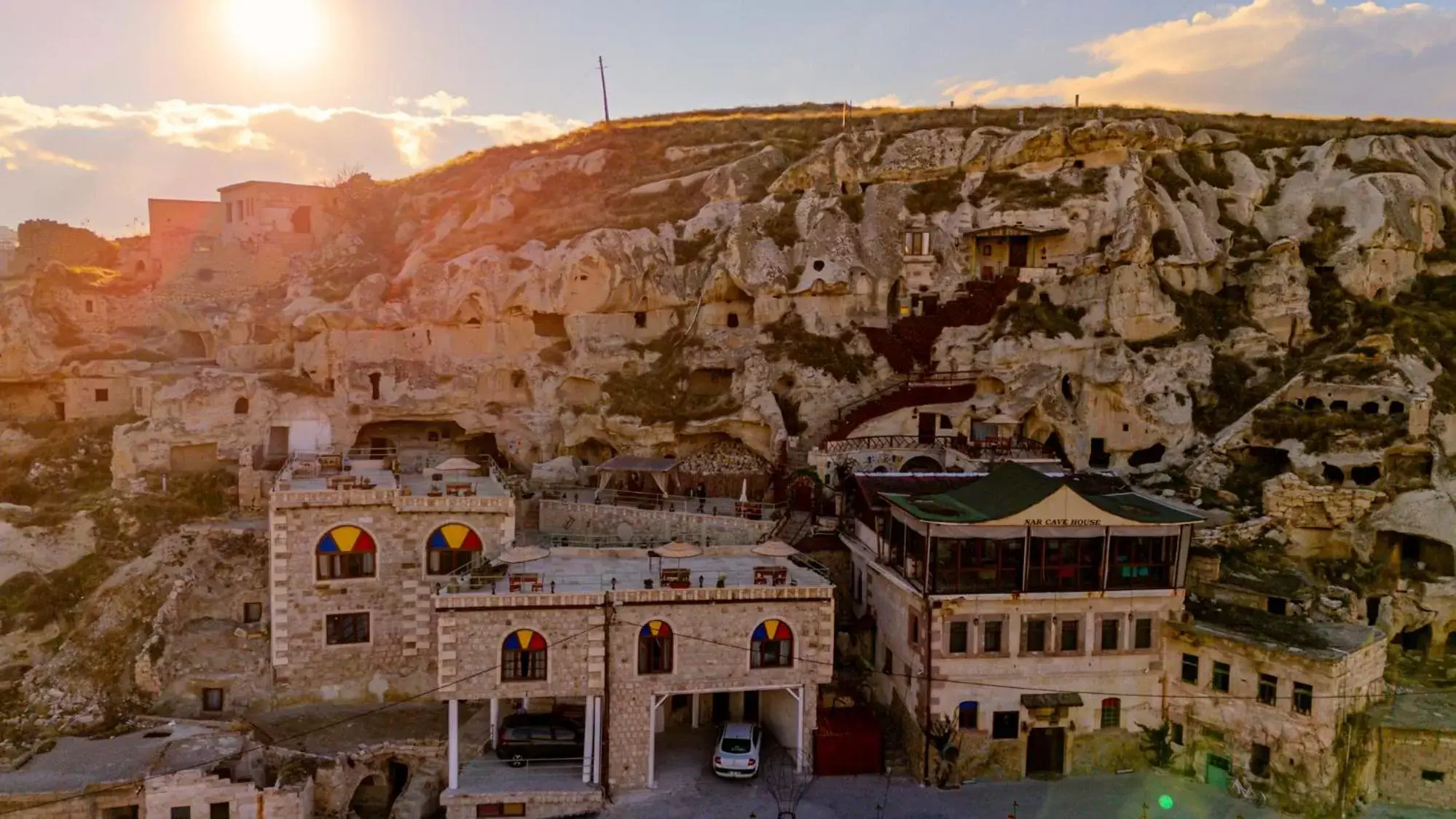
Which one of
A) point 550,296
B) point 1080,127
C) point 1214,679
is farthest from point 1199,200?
point 550,296

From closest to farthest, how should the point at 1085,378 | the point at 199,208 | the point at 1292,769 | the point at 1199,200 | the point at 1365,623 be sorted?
the point at 1292,769 < the point at 1365,623 < the point at 1085,378 < the point at 1199,200 < the point at 199,208

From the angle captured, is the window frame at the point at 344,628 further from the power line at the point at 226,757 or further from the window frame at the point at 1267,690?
the window frame at the point at 1267,690

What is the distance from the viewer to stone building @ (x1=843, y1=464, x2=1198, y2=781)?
27188 mm

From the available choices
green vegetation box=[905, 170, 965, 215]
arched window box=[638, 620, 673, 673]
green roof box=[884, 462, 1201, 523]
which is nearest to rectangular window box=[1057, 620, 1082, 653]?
green roof box=[884, 462, 1201, 523]

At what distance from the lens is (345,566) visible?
31.3m

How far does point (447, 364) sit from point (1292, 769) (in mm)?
39460

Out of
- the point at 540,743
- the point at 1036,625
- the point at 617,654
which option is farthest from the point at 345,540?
the point at 1036,625

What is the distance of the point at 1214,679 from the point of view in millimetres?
27312

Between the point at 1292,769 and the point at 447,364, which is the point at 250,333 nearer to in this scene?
the point at 447,364

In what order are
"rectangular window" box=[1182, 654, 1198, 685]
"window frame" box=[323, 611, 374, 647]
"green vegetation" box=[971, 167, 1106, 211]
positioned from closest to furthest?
"rectangular window" box=[1182, 654, 1198, 685]
"window frame" box=[323, 611, 374, 647]
"green vegetation" box=[971, 167, 1106, 211]

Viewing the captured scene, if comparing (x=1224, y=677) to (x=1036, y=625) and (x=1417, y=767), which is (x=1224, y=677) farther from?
(x=1417, y=767)

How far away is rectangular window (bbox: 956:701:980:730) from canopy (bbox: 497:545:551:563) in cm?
1401

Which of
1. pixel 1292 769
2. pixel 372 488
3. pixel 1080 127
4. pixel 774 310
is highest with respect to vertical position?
pixel 1080 127

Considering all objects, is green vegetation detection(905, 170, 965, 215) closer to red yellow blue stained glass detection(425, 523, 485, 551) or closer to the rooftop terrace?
the rooftop terrace
